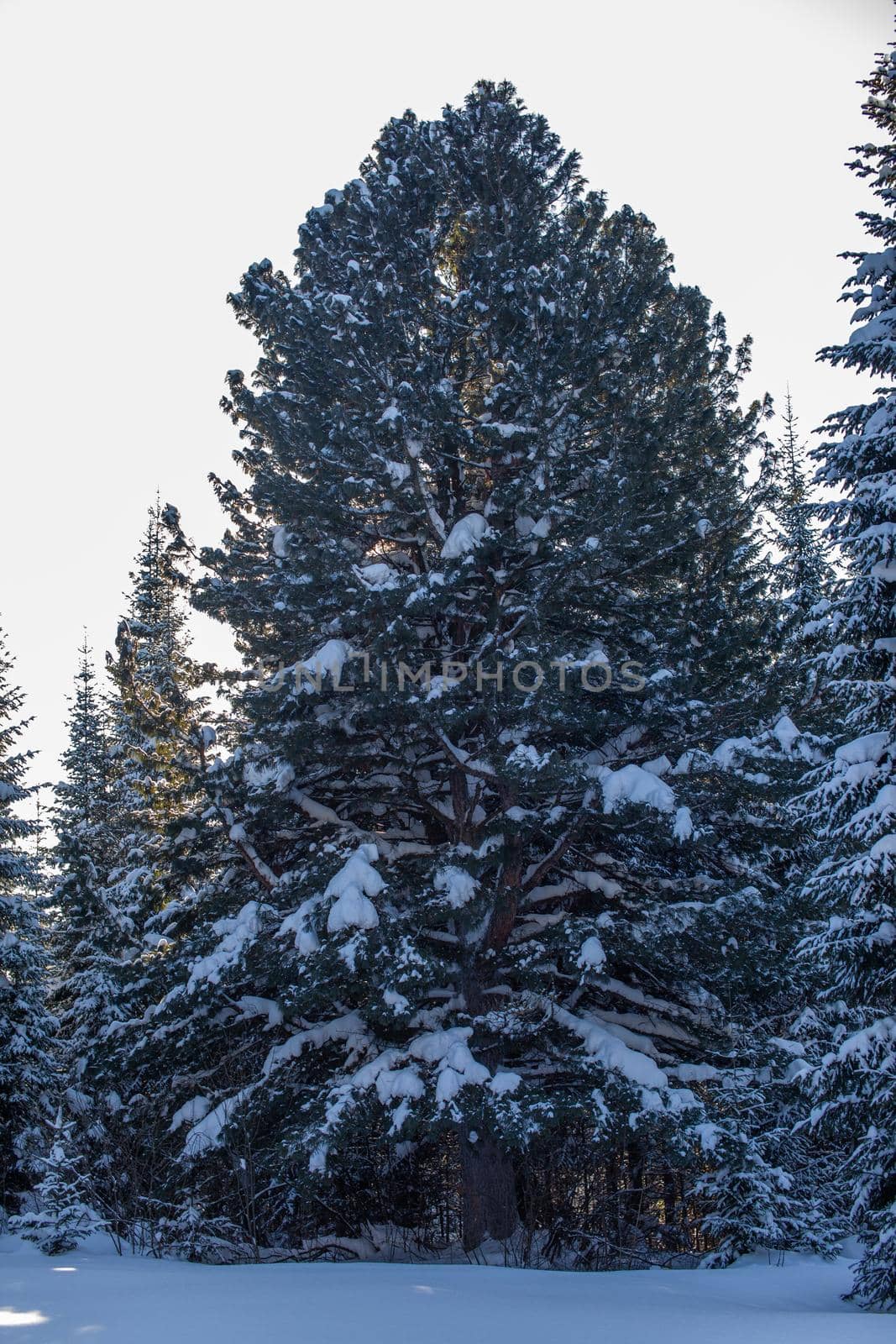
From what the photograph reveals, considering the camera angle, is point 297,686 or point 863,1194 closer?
point 863,1194

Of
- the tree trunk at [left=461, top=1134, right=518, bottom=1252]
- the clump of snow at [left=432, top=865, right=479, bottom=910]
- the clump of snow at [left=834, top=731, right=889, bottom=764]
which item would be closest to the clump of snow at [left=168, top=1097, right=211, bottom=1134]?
the tree trunk at [left=461, top=1134, right=518, bottom=1252]

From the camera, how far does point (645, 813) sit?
29.8 feet

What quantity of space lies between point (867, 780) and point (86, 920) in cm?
1773

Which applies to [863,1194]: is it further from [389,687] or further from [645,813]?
[389,687]

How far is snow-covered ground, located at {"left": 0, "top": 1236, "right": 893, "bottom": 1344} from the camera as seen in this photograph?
510 cm

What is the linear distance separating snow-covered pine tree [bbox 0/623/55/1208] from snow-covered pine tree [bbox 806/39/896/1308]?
12.1 m

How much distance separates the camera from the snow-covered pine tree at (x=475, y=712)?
9383 mm

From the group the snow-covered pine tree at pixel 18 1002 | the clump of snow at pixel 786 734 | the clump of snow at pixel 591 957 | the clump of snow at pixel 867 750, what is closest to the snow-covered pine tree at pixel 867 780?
the clump of snow at pixel 867 750

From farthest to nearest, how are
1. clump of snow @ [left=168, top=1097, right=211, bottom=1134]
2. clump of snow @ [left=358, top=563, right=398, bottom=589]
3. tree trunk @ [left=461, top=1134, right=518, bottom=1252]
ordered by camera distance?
clump of snow @ [left=168, top=1097, right=211, bottom=1134] → clump of snow @ [left=358, top=563, right=398, bottom=589] → tree trunk @ [left=461, top=1134, right=518, bottom=1252]

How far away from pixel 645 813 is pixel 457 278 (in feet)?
29.6

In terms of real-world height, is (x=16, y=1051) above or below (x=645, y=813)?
below

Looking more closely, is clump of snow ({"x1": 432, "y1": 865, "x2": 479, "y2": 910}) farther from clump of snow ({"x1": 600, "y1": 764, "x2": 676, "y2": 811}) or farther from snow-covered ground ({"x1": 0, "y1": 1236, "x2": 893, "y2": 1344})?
snow-covered ground ({"x1": 0, "y1": 1236, "x2": 893, "y2": 1344})

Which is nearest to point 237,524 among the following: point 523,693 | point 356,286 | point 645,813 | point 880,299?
point 356,286

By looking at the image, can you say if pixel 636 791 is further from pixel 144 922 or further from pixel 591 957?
pixel 144 922
